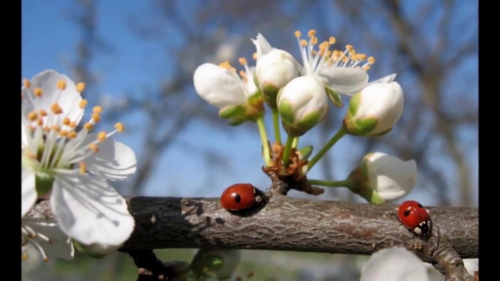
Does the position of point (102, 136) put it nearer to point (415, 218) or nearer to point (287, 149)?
point (287, 149)

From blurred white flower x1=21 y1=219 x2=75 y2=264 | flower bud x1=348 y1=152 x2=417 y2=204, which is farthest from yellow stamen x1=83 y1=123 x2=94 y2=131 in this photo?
flower bud x1=348 y1=152 x2=417 y2=204

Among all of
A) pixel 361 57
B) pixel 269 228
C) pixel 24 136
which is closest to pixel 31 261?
pixel 24 136

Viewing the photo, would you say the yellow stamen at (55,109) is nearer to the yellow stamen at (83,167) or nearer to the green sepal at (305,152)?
the yellow stamen at (83,167)

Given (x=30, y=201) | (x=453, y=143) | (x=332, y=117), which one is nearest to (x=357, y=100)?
(x=30, y=201)

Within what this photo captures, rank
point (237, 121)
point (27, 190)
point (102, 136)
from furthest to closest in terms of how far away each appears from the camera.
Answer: point (237, 121) < point (102, 136) < point (27, 190)

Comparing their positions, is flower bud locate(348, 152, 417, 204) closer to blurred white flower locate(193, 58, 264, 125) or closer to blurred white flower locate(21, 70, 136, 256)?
blurred white flower locate(193, 58, 264, 125)
